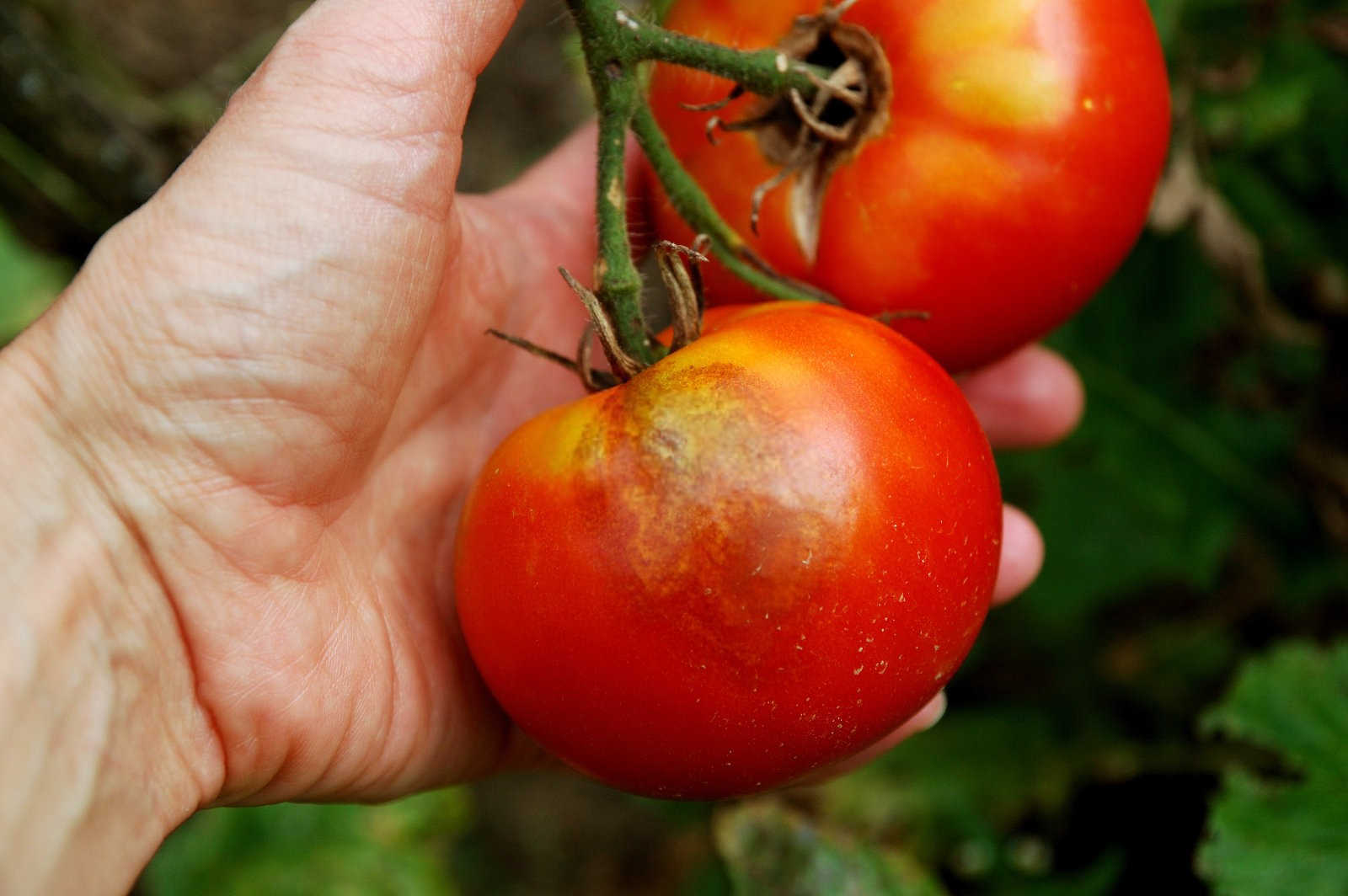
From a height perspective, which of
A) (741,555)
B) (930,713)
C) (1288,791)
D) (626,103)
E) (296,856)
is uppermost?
(626,103)

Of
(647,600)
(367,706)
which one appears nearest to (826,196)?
(647,600)

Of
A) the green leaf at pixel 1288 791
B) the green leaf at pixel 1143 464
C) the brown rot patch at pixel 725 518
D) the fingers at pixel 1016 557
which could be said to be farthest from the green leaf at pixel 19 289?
the green leaf at pixel 1288 791

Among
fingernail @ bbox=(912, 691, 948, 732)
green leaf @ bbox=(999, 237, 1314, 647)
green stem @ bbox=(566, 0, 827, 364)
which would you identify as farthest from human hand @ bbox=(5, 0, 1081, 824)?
green leaf @ bbox=(999, 237, 1314, 647)

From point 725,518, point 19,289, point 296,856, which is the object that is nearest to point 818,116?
point 725,518

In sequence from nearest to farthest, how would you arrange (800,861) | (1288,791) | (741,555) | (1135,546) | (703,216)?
(741,555) < (703,216) < (1288,791) < (800,861) < (1135,546)

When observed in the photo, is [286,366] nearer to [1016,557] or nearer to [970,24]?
[970,24]

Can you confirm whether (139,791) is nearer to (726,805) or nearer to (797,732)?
(797,732)

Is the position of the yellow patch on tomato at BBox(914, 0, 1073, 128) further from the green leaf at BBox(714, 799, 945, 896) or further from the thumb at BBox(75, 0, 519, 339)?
the green leaf at BBox(714, 799, 945, 896)
